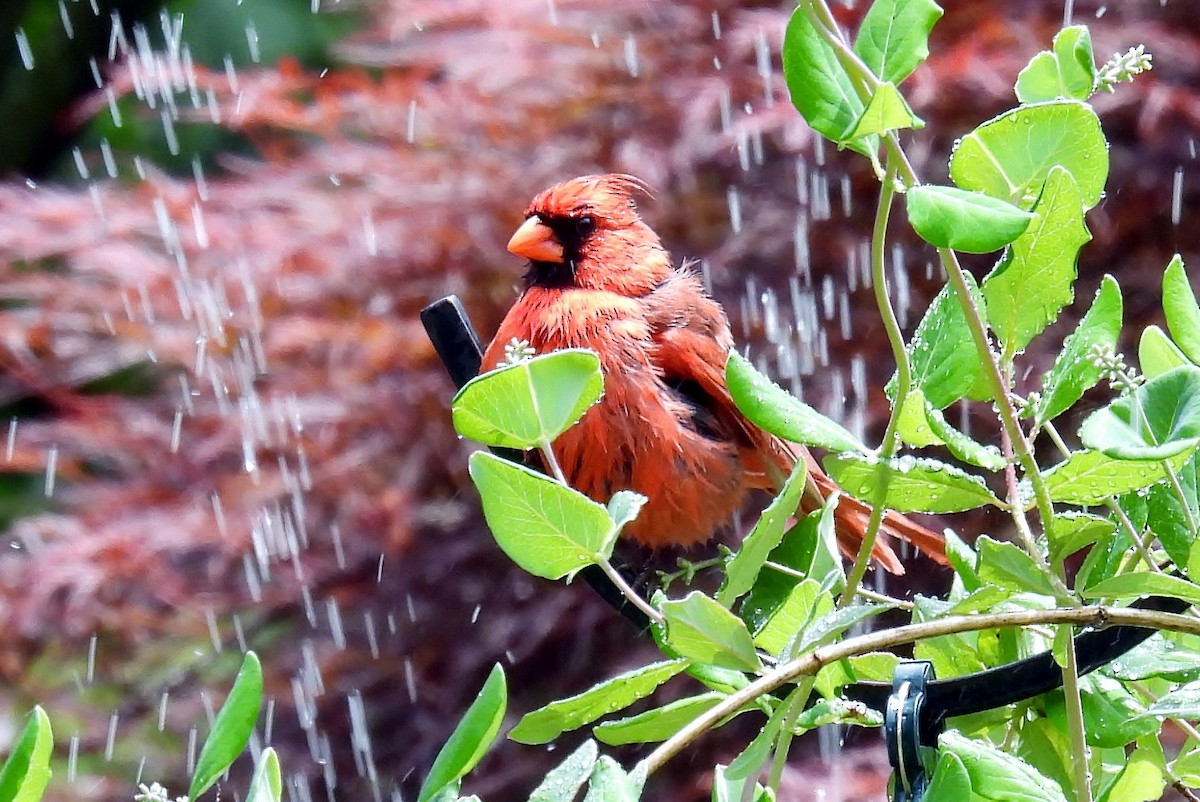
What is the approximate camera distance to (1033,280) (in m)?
0.51

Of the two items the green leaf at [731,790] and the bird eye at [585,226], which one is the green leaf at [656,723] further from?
the bird eye at [585,226]

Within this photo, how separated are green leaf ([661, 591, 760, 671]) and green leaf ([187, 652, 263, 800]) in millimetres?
139

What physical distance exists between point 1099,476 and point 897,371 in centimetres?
8

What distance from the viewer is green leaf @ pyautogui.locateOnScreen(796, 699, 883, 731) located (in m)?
0.57

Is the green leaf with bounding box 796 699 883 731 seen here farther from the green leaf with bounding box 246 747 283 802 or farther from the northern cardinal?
the northern cardinal

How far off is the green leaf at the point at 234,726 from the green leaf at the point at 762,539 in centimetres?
16

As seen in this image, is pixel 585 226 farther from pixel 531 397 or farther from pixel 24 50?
pixel 24 50

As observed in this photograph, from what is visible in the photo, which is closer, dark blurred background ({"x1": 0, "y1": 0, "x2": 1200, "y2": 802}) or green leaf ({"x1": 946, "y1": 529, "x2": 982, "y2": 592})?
green leaf ({"x1": 946, "y1": 529, "x2": 982, "y2": 592})

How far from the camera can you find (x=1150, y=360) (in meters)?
0.54

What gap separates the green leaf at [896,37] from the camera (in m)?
0.46

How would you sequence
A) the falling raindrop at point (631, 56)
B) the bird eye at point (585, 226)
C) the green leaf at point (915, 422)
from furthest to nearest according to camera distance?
the falling raindrop at point (631, 56)
the bird eye at point (585, 226)
the green leaf at point (915, 422)

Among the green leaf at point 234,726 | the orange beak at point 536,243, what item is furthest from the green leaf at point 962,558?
the orange beak at point 536,243

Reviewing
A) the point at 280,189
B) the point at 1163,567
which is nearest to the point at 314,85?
the point at 280,189

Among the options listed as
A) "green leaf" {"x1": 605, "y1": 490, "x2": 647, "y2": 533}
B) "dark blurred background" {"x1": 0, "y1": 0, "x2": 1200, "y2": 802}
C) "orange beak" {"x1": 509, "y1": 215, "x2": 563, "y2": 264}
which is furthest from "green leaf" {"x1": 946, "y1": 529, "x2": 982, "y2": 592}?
"dark blurred background" {"x1": 0, "y1": 0, "x2": 1200, "y2": 802}
